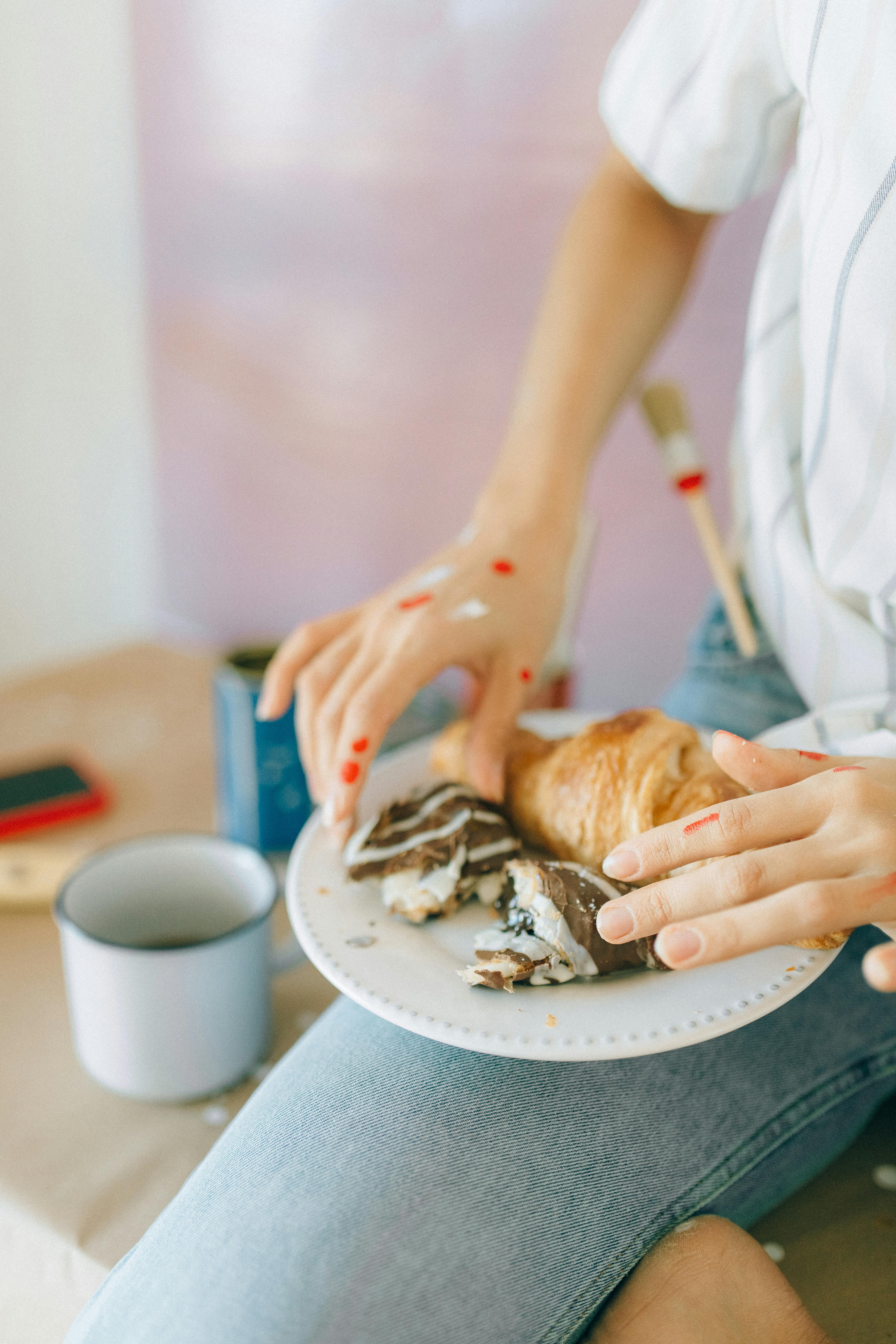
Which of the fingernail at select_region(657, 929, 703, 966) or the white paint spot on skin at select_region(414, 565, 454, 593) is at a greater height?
the white paint spot on skin at select_region(414, 565, 454, 593)

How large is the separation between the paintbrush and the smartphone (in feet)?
2.10

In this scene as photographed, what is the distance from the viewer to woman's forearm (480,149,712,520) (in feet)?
2.49

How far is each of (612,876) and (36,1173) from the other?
41 cm

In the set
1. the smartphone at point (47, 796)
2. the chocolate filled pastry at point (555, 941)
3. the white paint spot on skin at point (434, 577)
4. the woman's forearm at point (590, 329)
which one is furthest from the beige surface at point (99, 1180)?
the woman's forearm at point (590, 329)

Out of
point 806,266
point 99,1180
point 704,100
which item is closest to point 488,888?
point 99,1180

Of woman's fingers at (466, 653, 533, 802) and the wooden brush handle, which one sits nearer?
woman's fingers at (466, 653, 533, 802)

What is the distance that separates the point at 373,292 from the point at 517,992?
3.58ft

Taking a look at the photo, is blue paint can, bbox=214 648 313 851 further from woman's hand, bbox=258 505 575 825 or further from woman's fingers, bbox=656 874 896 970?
woman's fingers, bbox=656 874 896 970

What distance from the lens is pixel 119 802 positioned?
1015mm

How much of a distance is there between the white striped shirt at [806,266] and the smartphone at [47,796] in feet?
2.20

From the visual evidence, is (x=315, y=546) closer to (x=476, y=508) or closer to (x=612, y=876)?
(x=476, y=508)

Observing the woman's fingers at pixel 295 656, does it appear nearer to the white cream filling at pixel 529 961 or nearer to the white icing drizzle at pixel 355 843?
the white icing drizzle at pixel 355 843

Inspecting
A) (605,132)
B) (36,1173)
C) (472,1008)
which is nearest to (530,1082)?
(472,1008)

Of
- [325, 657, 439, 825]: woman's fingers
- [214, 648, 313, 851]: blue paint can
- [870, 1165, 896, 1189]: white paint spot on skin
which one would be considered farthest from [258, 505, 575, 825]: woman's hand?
[870, 1165, 896, 1189]: white paint spot on skin
